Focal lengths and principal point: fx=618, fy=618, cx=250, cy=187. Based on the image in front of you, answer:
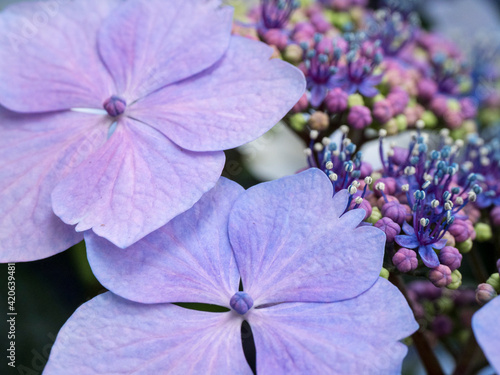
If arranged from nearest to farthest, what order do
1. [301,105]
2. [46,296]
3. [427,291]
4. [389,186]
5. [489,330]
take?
[489,330] < [389,186] < [301,105] < [46,296] < [427,291]

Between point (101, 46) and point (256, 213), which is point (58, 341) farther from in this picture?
point (101, 46)

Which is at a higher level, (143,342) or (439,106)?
(439,106)

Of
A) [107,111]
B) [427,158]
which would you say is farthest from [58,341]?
[427,158]

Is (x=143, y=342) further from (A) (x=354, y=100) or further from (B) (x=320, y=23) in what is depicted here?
(B) (x=320, y=23)

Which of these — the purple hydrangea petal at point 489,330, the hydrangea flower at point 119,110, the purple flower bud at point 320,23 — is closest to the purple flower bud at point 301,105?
the hydrangea flower at point 119,110

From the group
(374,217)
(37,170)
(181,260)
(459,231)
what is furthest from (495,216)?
(37,170)

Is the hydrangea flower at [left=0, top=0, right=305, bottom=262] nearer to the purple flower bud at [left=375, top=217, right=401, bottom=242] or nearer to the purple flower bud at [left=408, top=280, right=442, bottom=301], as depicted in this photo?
the purple flower bud at [left=375, top=217, right=401, bottom=242]

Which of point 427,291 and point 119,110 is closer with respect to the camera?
point 119,110
